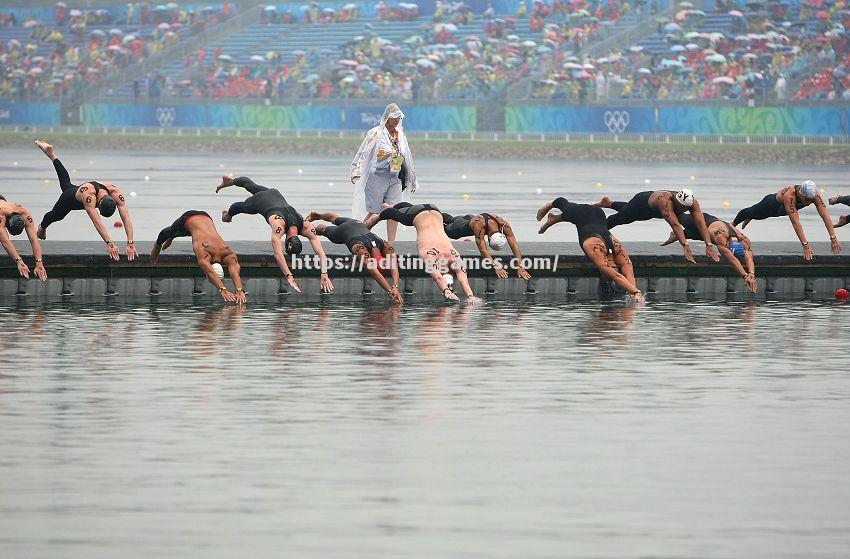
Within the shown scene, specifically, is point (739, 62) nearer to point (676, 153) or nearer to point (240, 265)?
point (676, 153)

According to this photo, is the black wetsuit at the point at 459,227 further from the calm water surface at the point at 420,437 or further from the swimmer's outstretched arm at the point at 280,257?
the swimmer's outstretched arm at the point at 280,257

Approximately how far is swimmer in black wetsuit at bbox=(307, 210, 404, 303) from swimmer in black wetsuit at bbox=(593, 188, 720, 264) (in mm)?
2612

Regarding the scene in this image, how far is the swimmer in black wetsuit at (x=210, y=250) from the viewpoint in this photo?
2045 centimetres

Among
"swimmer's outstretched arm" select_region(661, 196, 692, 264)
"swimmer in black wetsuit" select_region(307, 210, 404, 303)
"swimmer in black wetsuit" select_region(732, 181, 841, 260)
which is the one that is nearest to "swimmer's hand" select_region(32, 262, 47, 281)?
"swimmer in black wetsuit" select_region(307, 210, 404, 303)

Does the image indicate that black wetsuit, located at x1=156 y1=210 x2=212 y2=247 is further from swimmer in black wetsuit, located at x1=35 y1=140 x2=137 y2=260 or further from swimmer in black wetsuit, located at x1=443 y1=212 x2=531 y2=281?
swimmer in black wetsuit, located at x1=443 y1=212 x2=531 y2=281

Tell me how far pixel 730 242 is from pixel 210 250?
22.0 feet

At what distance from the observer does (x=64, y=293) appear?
72.6ft

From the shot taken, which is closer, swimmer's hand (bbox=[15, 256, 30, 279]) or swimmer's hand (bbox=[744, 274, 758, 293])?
swimmer's hand (bbox=[15, 256, 30, 279])

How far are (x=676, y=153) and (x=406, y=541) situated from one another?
52693 mm

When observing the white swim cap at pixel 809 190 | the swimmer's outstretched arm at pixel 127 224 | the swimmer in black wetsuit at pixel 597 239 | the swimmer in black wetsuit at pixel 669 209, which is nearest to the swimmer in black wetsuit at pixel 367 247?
the swimmer in black wetsuit at pixel 597 239

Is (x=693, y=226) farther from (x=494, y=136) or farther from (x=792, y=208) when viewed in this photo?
(x=494, y=136)

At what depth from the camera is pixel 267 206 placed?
21203 mm

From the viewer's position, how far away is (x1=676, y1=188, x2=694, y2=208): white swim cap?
72.1 ft

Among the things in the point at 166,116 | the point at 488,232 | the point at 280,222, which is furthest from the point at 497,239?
the point at 166,116
